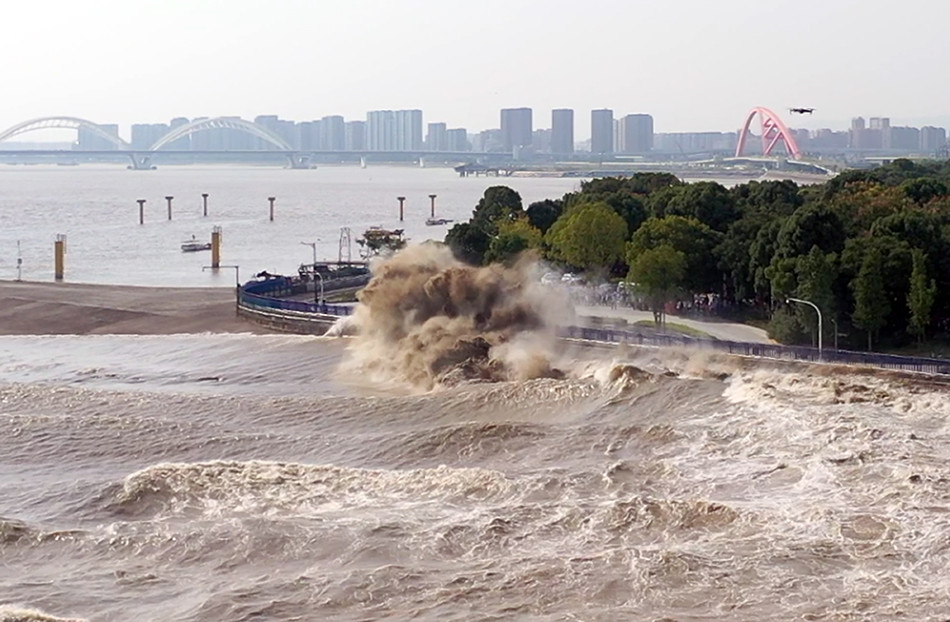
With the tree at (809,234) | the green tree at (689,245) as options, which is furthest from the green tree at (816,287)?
the green tree at (689,245)

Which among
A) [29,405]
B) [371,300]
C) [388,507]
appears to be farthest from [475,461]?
[371,300]

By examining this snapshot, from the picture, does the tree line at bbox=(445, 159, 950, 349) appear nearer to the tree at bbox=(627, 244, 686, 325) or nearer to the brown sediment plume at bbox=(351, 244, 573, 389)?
the tree at bbox=(627, 244, 686, 325)

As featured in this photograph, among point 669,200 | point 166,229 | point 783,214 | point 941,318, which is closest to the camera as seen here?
point 941,318

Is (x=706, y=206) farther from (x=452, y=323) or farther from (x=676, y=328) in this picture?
(x=452, y=323)

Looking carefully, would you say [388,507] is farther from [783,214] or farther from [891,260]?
[783,214]

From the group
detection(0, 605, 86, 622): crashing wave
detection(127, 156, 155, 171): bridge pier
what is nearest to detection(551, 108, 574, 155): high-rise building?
detection(127, 156, 155, 171): bridge pier

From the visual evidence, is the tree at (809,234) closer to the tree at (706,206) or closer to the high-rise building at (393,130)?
the tree at (706,206)
